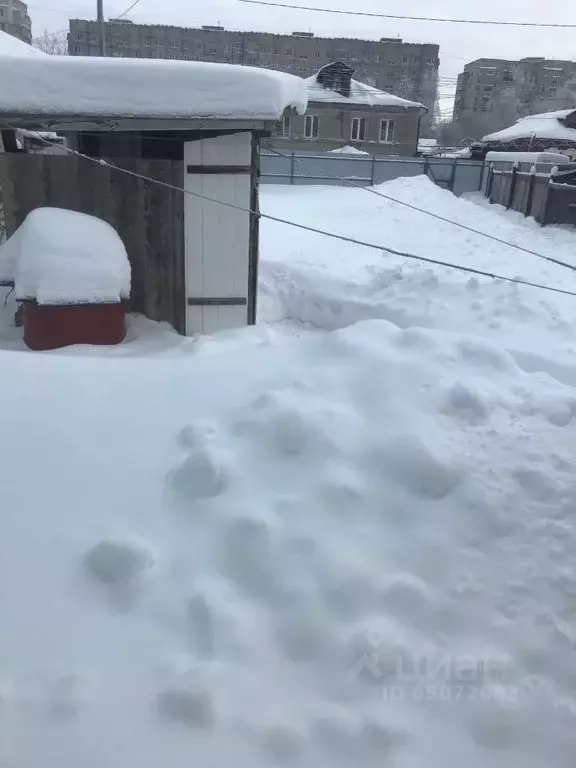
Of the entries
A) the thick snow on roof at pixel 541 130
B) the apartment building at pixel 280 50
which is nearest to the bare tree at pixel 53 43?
the apartment building at pixel 280 50

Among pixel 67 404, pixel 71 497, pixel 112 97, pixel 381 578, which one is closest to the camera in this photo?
pixel 381 578

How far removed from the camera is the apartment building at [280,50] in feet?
182

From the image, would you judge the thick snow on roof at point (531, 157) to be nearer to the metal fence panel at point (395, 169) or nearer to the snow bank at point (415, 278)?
the metal fence panel at point (395, 169)

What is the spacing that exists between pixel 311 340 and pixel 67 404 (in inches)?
70.6

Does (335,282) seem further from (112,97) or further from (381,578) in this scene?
(381,578)

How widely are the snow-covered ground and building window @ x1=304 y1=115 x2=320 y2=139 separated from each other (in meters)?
33.4

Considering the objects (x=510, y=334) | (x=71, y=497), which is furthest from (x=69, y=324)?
(x=510, y=334)

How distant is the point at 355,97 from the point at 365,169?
45.9 feet

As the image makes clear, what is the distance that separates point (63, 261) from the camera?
527 centimetres

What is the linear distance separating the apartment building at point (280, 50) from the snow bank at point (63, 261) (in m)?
53.8

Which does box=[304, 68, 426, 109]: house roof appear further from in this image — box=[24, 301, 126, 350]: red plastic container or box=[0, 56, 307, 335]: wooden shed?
box=[24, 301, 126, 350]: red plastic container

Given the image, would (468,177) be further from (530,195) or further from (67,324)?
(67,324)

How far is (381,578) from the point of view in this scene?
8.63 ft

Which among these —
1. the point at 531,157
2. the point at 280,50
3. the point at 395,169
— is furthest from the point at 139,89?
the point at 280,50
